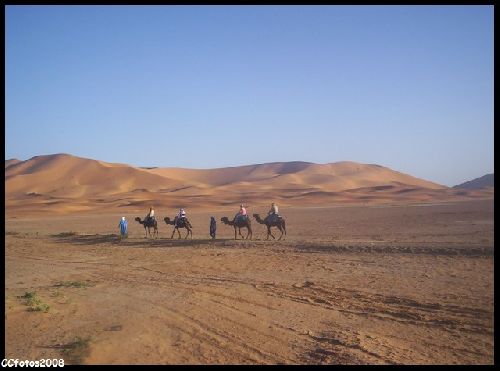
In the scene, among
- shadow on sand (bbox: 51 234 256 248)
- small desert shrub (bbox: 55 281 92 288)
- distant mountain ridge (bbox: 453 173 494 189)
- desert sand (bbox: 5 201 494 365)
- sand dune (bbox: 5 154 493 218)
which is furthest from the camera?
distant mountain ridge (bbox: 453 173 494 189)

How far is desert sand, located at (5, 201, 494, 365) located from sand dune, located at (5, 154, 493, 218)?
144ft

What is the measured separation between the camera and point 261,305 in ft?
33.3

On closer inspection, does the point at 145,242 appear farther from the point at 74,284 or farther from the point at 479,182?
the point at 479,182

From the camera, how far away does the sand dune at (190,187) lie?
67.3 metres

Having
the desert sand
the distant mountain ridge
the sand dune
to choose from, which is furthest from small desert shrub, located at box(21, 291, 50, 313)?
the distant mountain ridge

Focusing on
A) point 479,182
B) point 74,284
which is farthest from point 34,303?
point 479,182

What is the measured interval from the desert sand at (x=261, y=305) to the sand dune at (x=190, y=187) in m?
43.8

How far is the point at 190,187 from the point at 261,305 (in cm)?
9033

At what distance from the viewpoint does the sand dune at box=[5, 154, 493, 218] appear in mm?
67312

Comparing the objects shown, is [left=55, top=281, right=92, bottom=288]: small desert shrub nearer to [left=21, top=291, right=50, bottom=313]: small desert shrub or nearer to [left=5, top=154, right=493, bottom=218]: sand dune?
[left=21, top=291, right=50, bottom=313]: small desert shrub

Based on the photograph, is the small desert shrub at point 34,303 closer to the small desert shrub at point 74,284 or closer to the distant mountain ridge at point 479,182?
the small desert shrub at point 74,284

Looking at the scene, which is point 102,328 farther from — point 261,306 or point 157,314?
point 261,306

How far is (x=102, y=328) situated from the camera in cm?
870
